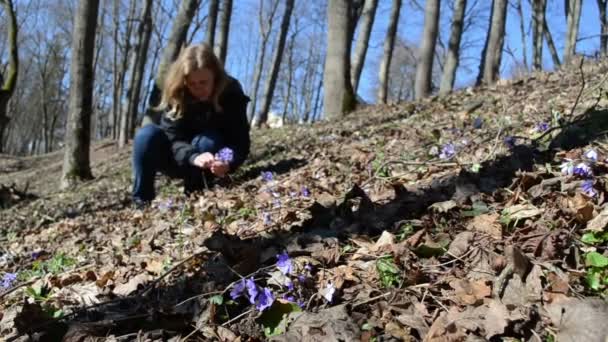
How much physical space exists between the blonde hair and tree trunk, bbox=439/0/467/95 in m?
8.88

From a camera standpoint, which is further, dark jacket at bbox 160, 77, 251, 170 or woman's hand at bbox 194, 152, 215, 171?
dark jacket at bbox 160, 77, 251, 170

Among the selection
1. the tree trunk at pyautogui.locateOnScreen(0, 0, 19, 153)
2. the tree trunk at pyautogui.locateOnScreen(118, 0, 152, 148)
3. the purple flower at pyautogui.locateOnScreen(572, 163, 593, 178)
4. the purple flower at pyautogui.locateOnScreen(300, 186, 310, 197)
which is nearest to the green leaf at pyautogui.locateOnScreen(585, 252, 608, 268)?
the purple flower at pyautogui.locateOnScreen(572, 163, 593, 178)

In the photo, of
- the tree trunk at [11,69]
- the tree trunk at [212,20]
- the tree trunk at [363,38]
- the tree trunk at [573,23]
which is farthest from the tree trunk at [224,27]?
the tree trunk at [573,23]

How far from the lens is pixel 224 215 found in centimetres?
315

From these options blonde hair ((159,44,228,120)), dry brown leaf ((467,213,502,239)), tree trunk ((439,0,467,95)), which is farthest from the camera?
tree trunk ((439,0,467,95))

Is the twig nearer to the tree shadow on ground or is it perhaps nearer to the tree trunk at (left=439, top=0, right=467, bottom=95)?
the tree shadow on ground

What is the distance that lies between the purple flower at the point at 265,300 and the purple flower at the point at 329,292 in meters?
0.17

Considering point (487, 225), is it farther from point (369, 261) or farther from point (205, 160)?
point (205, 160)

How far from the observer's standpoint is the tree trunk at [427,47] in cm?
1182

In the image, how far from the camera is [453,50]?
12.8m

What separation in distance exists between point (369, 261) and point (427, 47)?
425 inches

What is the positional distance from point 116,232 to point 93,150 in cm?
1812

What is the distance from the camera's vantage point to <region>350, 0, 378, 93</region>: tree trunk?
43.5 feet

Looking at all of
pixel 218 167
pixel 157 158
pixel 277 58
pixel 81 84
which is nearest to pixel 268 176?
pixel 218 167
